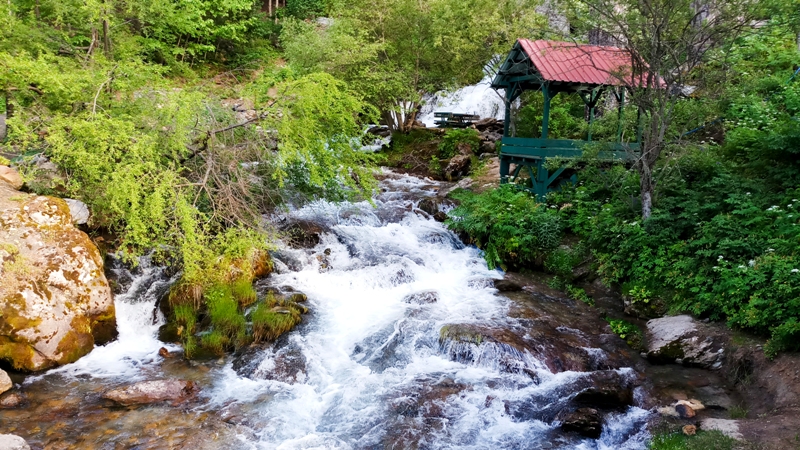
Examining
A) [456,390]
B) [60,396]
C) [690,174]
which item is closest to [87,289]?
[60,396]

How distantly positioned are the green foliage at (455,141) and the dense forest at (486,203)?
23.4 feet

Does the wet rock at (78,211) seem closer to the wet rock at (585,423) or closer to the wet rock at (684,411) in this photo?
the wet rock at (585,423)

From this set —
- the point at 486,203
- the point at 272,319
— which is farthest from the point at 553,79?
the point at 272,319

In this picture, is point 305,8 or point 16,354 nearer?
point 16,354

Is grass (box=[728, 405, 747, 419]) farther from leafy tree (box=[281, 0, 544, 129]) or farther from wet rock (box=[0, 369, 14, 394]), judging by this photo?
leafy tree (box=[281, 0, 544, 129])

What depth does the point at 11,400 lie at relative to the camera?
6578 millimetres

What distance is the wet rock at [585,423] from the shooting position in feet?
20.6

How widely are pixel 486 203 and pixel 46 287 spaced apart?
981 cm

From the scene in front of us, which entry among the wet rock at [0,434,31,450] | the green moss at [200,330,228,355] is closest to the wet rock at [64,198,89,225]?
the green moss at [200,330,228,355]

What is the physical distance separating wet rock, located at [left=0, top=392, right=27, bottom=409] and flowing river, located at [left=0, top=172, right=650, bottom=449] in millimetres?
136

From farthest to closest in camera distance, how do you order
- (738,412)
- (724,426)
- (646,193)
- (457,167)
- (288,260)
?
1. (457,167)
2. (288,260)
3. (646,193)
4. (738,412)
5. (724,426)

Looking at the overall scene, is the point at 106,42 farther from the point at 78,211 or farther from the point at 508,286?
the point at 508,286

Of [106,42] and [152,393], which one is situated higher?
[106,42]

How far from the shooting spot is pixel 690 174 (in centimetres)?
1073
